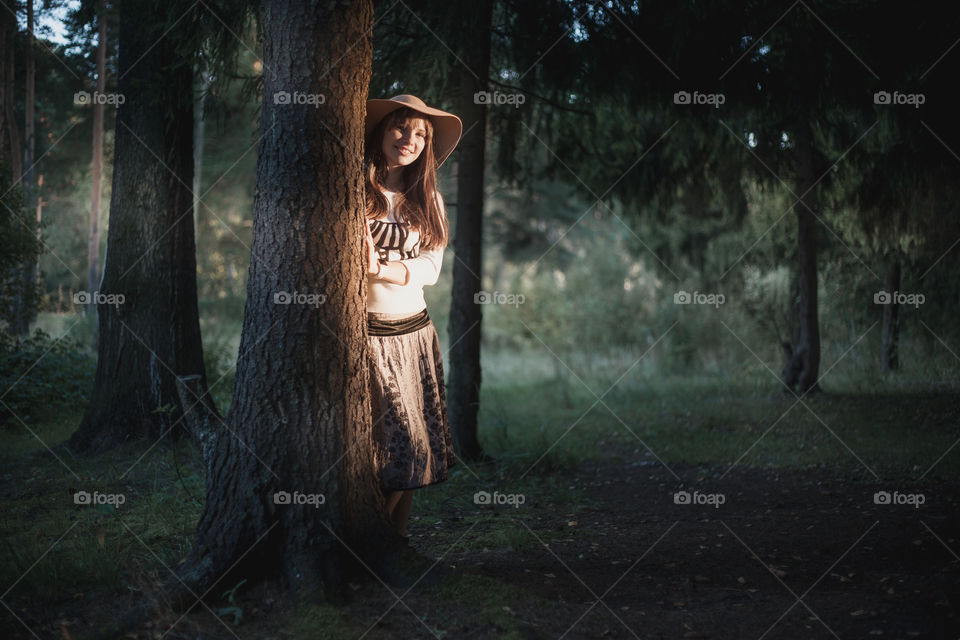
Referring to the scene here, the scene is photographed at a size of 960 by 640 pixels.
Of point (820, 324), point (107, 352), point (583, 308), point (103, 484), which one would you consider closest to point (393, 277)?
point (103, 484)

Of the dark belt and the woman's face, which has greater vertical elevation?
the woman's face

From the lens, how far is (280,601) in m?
3.09

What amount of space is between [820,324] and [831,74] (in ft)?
17.5

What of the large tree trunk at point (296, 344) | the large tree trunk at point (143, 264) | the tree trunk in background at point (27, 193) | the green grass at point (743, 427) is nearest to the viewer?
the large tree trunk at point (296, 344)

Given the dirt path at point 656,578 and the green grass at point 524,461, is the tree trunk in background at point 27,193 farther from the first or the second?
the dirt path at point 656,578

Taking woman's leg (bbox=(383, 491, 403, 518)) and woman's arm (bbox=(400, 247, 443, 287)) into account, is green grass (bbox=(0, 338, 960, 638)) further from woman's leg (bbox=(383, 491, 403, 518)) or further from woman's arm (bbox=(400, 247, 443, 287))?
woman's arm (bbox=(400, 247, 443, 287))

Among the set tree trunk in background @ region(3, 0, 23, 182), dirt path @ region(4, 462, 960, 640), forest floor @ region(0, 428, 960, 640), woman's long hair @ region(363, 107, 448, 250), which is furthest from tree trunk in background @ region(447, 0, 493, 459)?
tree trunk in background @ region(3, 0, 23, 182)

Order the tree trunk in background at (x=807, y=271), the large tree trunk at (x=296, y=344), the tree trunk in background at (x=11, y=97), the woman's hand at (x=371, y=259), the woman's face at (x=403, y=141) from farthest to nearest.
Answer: the tree trunk in background at (x=807, y=271)
the tree trunk in background at (x=11, y=97)
the woman's face at (x=403, y=141)
the woman's hand at (x=371, y=259)
the large tree trunk at (x=296, y=344)

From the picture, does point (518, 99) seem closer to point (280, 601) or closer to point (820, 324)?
point (280, 601)

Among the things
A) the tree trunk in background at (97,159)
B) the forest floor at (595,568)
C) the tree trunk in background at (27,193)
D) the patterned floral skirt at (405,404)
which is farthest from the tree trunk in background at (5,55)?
the patterned floral skirt at (405,404)

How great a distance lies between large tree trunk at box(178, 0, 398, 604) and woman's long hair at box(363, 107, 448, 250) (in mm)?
442

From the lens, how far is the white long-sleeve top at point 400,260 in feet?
11.9

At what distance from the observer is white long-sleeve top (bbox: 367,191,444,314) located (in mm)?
3617

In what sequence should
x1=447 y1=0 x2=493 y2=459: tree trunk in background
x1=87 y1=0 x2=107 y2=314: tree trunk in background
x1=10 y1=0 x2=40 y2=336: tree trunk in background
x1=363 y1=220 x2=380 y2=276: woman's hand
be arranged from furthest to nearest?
x1=87 y1=0 x2=107 y2=314: tree trunk in background → x1=10 y1=0 x2=40 y2=336: tree trunk in background → x1=447 y1=0 x2=493 y2=459: tree trunk in background → x1=363 y1=220 x2=380 y2=276: woman's hand
